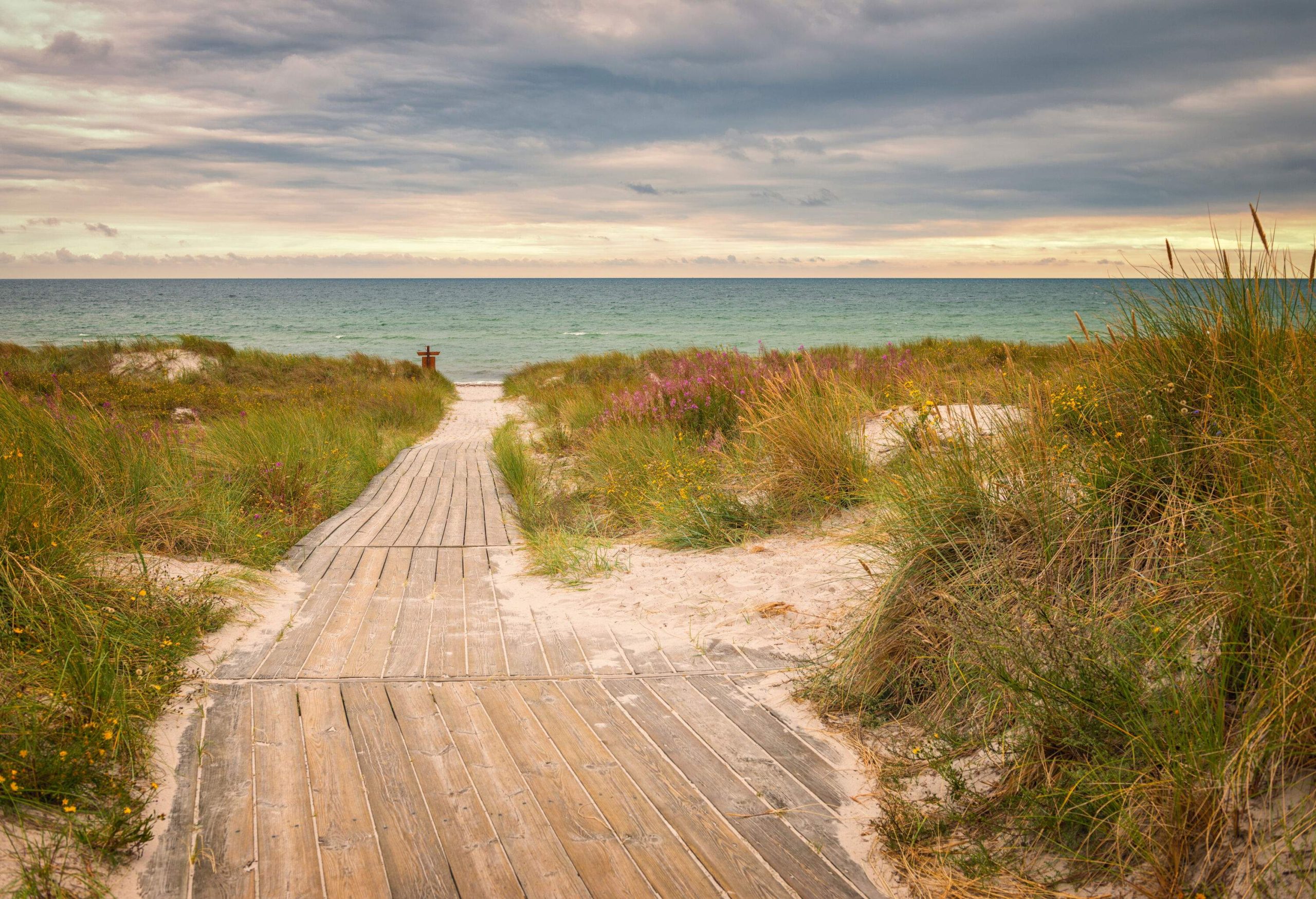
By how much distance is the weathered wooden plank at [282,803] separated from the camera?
83.6 inches

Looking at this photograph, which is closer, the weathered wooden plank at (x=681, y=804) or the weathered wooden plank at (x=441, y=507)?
the weathered wooden plank at (x=681, y=804)

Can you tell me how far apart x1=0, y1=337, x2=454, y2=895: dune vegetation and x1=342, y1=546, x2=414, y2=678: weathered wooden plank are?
0.69 m

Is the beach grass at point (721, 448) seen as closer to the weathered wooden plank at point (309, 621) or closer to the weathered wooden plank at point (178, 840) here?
the weathered wooden plank at point (309, 621)

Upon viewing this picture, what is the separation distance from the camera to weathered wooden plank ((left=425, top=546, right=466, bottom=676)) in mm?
3617

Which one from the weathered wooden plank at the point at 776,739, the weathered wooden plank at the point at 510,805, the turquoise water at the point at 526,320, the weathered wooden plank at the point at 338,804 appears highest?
the turquoise water at the point at 526,320

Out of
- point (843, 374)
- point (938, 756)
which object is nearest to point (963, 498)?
point (938, 756)

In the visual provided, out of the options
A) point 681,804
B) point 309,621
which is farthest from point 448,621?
point 681,804

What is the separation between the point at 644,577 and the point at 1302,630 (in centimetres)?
357

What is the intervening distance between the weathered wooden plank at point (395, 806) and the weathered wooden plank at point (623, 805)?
1.68 ft

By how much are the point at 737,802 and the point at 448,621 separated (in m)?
2.25

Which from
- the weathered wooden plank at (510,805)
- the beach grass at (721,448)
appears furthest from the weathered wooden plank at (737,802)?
the beach grass at (721,448)

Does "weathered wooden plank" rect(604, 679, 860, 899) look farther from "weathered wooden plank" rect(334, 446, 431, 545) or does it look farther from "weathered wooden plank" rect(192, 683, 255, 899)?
"weathered wooden plank" rect(334, 446, 431, 545)

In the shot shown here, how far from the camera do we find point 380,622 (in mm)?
4215

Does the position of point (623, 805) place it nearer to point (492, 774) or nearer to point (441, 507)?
point (492, 774)
